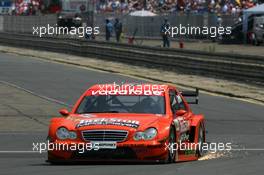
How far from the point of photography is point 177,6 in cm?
5838

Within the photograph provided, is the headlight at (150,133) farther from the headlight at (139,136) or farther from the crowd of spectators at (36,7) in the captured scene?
the crowd of spectators at (36,7)

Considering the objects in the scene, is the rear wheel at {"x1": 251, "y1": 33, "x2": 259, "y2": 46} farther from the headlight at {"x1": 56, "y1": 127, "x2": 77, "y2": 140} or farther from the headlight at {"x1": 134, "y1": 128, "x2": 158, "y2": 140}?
the headlight at {"x1": 56, "y1": 127, "x2": 77, "y2": 140}

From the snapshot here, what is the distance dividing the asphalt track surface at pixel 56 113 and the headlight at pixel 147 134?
39 centimetres

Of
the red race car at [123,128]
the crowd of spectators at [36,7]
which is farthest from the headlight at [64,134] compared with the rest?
the crowd of spectators at [36,7]

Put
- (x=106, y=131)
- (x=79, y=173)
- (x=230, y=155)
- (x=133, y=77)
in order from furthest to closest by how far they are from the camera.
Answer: (x=133, y=77) < (x=230, y=155) < (x=106, y=131) < (x=79, y=173)

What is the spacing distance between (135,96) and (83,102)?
2.58 ft

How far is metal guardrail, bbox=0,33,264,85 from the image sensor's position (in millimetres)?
29703

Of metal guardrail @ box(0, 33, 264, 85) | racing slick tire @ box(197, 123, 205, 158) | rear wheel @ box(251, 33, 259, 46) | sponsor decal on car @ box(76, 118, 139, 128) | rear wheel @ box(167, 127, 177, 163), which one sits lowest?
rear wheel @ box(251, 33, 259, 46)

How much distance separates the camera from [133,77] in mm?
32375

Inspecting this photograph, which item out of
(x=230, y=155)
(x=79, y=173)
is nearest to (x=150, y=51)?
(x=230, y=155)

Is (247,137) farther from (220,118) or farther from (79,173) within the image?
(79,173)

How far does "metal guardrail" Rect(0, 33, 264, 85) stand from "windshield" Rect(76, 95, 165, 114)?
16.3 m

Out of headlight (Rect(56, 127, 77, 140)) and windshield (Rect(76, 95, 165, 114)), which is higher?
windshield (Rect(76, 95, 165, 114))

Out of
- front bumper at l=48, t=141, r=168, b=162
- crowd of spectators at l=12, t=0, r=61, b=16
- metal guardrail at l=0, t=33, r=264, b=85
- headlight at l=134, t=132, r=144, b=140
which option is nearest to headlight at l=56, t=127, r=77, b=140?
front bumper at l=48, t=141, r=168, b=162
